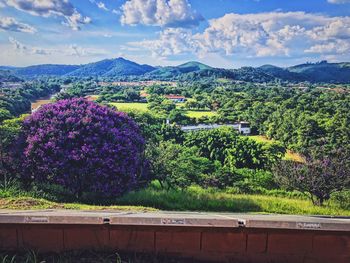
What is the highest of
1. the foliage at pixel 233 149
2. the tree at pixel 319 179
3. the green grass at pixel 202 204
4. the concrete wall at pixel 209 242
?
the concrete wall at pixel 209 242

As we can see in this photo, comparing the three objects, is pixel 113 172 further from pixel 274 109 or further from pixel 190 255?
pixel 274 109

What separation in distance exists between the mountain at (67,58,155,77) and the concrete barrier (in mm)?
69512

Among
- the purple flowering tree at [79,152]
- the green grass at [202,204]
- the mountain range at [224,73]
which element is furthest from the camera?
the mountain range at [224,73]

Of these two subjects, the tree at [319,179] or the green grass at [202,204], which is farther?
the tree at [319,179]

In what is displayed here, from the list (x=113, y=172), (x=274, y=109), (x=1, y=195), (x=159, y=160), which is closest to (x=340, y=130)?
(x=274, y=109)

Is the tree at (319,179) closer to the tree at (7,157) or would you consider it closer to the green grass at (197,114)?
the tree at (7,157)

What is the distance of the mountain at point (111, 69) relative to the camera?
82.1 m

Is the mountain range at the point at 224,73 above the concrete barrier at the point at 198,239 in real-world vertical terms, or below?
above

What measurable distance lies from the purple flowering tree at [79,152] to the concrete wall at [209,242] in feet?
15.5

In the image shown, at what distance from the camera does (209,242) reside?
89.4 inches

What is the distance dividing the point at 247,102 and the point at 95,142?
124 feet

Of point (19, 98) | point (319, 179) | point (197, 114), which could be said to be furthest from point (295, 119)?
point (319, 179)

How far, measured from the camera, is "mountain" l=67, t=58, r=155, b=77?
82.1m

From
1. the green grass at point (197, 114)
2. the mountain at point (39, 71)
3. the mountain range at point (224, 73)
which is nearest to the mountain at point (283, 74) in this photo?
the mountain range at point (224, 73)
